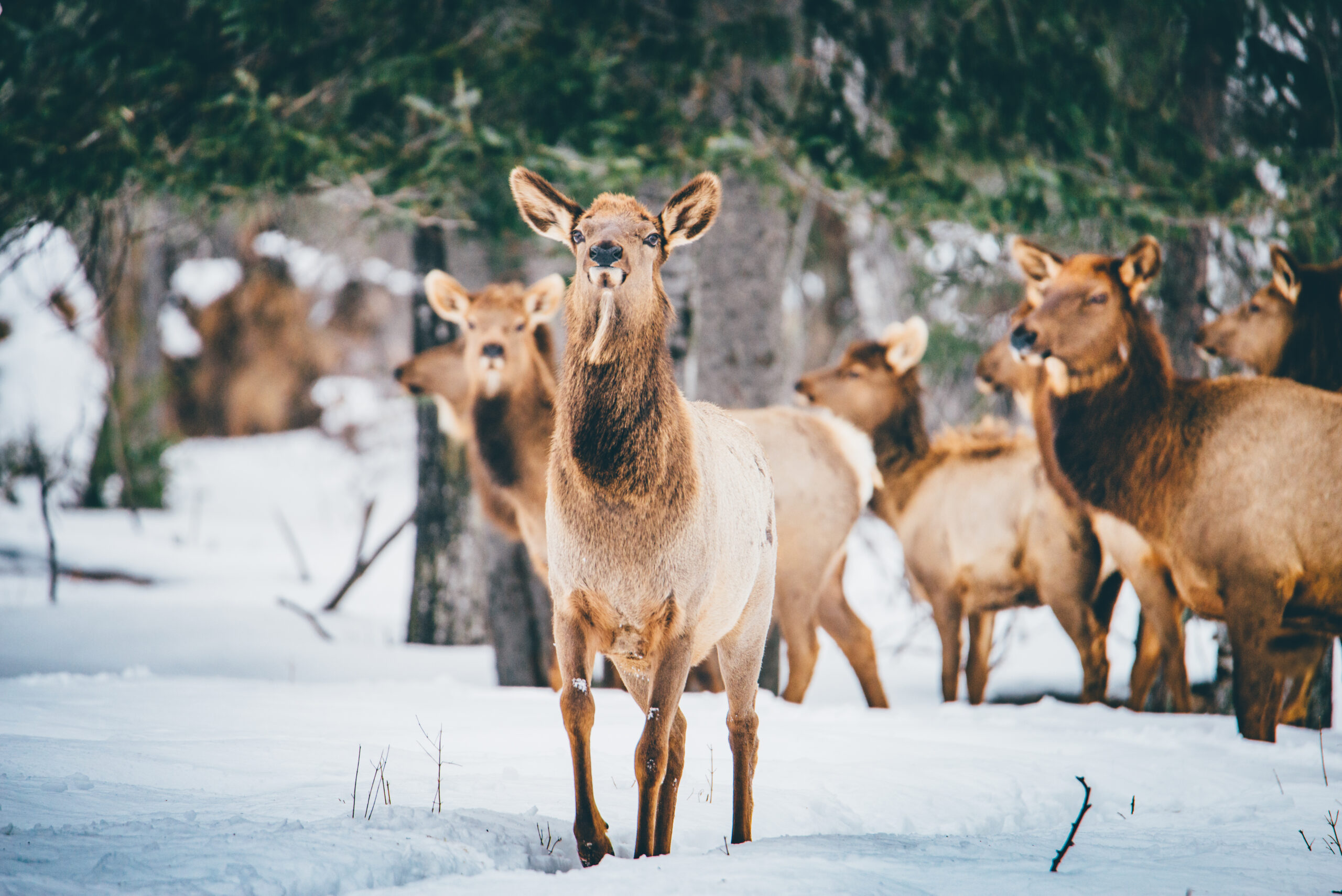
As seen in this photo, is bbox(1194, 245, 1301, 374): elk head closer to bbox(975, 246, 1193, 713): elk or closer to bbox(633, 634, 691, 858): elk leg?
bbox(975, 246, 1193, 713): elk

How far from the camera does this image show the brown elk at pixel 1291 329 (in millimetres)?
6426

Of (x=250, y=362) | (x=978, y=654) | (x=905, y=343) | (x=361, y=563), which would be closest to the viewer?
(x=978, y=654)

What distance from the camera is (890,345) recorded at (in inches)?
334

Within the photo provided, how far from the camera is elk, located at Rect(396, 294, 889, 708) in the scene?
21.7 feet

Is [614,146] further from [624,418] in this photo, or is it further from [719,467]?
[624,418]

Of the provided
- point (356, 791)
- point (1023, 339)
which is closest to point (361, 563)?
point (1023, 339)

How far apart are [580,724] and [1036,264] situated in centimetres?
469

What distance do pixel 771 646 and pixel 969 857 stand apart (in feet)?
12.8

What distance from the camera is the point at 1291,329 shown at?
6602mm

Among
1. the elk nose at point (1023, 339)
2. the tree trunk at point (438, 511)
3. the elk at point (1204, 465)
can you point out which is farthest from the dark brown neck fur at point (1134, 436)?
the tree trunk at point (438, 511)

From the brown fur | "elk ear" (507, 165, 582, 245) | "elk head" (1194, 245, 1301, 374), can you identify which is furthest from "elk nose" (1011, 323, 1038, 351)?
the brown fur

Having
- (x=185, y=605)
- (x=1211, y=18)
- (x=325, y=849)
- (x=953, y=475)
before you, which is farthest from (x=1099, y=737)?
(x=185, y=605)

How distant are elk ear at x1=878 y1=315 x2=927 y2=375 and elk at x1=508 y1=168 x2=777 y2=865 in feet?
15.3

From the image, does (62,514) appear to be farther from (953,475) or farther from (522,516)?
(953,475)
